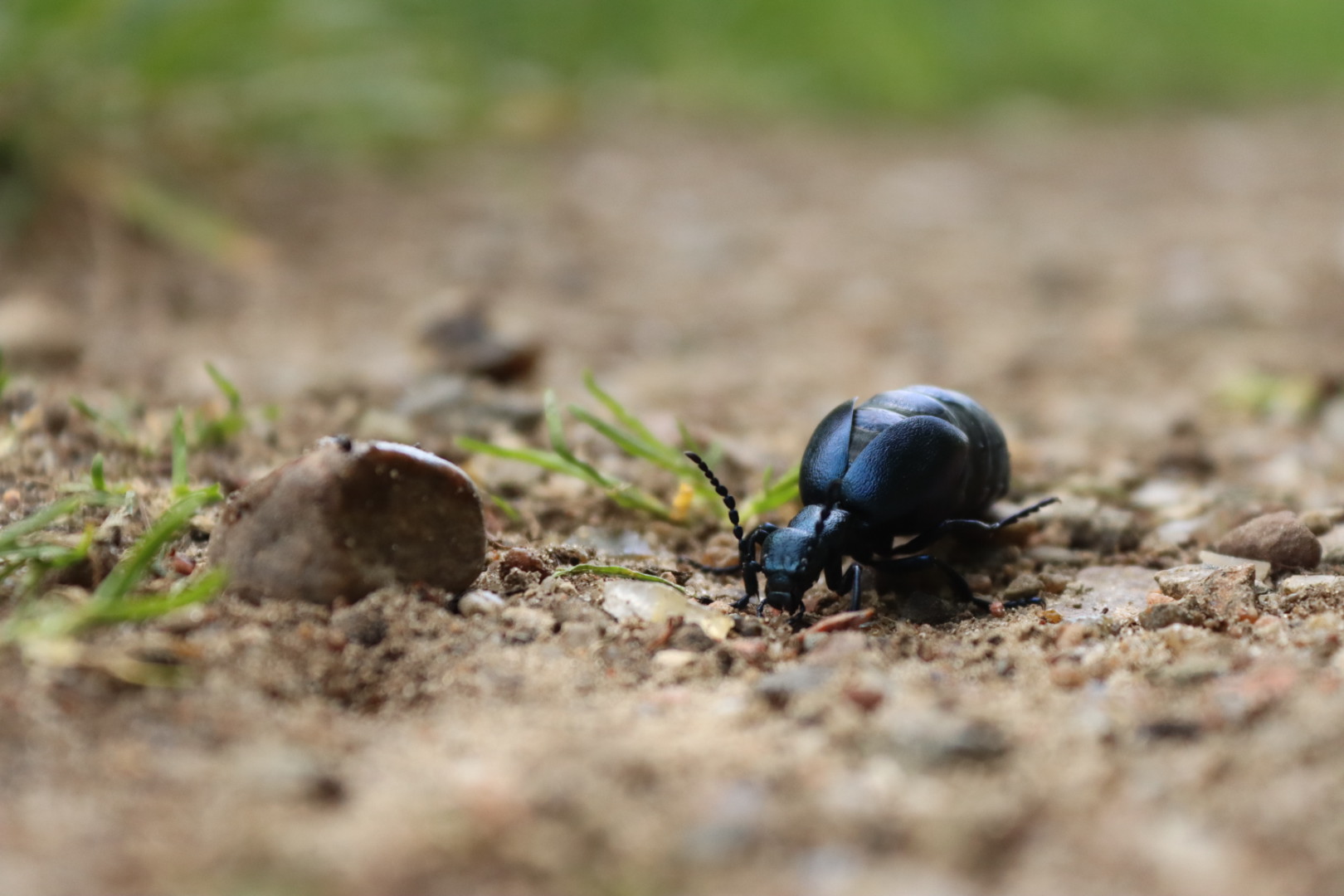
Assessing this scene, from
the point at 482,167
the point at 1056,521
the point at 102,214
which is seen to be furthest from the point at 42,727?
the point at 482,167

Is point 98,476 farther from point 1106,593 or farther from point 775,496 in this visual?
point 1106,593

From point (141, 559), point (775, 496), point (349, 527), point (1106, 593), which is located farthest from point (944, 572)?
point (141, 559)

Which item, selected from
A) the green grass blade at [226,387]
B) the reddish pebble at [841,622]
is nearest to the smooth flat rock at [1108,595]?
the reddish pebble at [841,622]

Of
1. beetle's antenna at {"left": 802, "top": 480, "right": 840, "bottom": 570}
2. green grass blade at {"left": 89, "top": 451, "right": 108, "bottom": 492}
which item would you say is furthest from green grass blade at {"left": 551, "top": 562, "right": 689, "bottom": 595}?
green grass blade at {"left": 89, "top": 451, "right": 108, "bottom": 492}

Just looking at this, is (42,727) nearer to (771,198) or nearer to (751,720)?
(751,720)

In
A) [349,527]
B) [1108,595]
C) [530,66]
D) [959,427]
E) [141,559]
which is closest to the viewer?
[141,559]
